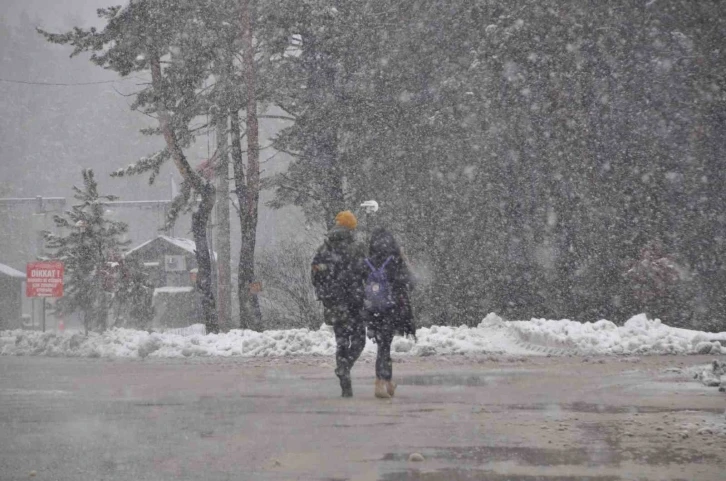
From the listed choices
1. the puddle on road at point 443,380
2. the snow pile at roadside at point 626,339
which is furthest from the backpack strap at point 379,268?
the snow pile at roadside at point 626,339

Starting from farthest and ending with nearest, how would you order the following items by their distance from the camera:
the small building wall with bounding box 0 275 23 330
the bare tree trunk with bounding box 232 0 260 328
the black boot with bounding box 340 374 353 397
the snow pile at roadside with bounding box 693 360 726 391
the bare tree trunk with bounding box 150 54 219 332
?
the small building wall with bounding box 0 275 23 330
the bare tree trunk with bounding box 232 0 260 328
the bare tree trunk with bounding box 150 54 219 332
the snow pile at roadside with bounding box 693 360 726 391
the black boot with bounding box 340 374 353 397

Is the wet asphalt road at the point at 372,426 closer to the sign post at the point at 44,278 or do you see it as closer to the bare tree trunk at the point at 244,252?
the bare tree trunk at the point at 244,252

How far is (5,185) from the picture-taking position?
9088 cm

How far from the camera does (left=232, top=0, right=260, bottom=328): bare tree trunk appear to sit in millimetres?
25422

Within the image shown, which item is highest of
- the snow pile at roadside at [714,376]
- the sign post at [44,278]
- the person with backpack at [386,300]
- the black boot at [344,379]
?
the sign post at [44,278]

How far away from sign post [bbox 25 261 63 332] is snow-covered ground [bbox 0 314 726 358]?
8.80 metres

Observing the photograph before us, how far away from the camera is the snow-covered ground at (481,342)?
1502 centimetres

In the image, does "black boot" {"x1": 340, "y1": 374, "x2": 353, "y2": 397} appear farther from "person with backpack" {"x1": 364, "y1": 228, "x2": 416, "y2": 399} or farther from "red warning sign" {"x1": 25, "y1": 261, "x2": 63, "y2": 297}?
"red warning sign" {"x1": 25, "y1": 261, "x2": 63, "y2": 297}

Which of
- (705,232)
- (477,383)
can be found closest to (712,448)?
(477,383)

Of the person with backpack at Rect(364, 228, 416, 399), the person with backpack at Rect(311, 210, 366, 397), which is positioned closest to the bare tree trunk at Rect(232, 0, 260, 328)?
the person with backpack at Rect(311, 210, 366, 397)

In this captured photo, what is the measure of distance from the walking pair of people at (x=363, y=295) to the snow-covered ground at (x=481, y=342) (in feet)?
18.6

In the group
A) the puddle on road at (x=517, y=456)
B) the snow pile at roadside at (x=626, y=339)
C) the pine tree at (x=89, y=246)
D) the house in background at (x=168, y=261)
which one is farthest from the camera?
the house in background at (x=168, y=261)

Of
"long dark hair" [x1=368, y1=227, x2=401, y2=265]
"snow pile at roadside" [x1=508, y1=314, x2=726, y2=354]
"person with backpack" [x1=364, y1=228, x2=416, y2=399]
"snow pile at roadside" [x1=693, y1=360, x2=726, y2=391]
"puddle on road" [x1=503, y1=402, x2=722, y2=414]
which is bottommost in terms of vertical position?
"puddle on road" [x1=503, y1=402, x2=722, y2=414]

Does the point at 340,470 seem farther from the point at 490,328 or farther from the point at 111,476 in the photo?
the point at 490,328
